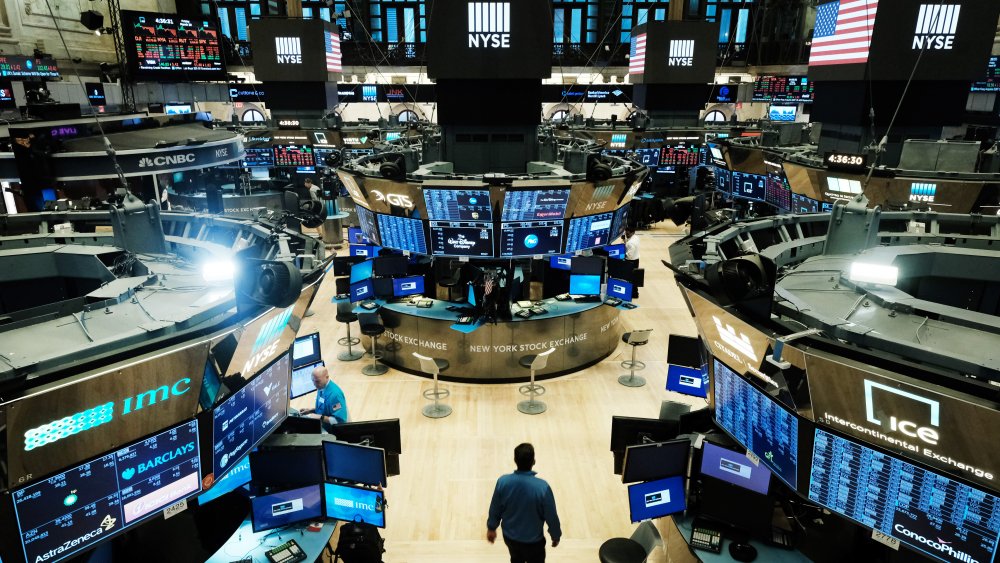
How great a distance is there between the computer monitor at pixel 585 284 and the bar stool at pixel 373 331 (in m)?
3.48

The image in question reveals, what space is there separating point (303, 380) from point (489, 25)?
6.84 metres

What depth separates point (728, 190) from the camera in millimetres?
18812

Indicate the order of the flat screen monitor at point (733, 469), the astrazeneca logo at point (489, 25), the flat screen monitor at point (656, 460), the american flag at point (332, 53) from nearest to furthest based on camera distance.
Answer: the flat screen monitor at point (733, 469) < the flat screen monitor at point (656, 460) < the astrazeneca logo at point (489, 25) < the american flag at point (332, 53)

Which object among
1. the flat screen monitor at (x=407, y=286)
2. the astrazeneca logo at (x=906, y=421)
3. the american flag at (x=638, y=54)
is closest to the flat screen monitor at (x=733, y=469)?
the astrazeneca logo at (x=906, y=421)

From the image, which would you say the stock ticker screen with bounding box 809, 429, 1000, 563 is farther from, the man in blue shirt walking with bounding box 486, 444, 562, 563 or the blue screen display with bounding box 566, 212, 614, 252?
the blue screen display with bounding box 566, 212, 614, 252

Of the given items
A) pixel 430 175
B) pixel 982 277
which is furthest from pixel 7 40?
pixel 982 277

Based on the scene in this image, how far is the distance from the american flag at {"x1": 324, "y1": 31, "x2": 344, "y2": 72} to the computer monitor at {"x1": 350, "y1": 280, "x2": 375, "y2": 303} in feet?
43.4

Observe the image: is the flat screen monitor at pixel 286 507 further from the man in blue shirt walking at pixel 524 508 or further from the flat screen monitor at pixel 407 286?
the flat screen monitor at pixel 407 286

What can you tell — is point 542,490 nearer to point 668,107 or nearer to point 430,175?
point 430,175

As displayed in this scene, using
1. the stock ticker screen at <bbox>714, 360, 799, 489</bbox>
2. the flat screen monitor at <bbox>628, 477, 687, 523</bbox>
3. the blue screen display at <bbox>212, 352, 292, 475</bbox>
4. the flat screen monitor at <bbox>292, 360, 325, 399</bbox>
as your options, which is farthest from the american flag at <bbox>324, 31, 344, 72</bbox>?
the stock ticker screen at <bbox>714, 360, 799, 489</bbox>

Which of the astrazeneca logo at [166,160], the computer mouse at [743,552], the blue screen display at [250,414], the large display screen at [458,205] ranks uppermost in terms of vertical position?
the astrazeneca logo at [166,160]

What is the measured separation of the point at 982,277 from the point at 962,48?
7573 mm

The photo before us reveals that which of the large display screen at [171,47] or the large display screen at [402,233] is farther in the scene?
the large display screen at [171,47]

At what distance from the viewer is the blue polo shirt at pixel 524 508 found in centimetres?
487
